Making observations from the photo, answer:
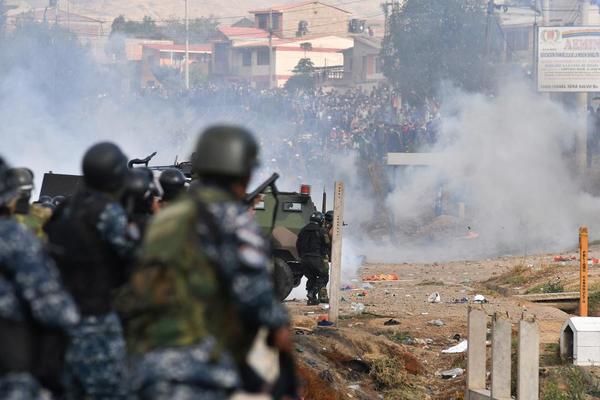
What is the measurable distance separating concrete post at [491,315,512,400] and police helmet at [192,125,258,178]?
6.26 m

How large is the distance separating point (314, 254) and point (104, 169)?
1202cm

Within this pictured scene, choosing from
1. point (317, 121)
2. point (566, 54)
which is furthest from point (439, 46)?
point (566, 54)

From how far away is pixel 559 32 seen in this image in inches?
1539

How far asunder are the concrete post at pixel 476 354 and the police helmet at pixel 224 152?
6.79 meters

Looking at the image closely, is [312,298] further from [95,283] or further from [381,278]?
[95,283]

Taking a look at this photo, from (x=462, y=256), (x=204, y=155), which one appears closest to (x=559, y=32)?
(x=462, y=256)

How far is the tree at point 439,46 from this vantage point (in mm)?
47156

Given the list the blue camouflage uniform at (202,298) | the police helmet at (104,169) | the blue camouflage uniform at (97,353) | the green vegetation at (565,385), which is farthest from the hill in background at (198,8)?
the blue camouflage uniform at (202,298)

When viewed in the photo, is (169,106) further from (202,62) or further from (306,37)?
(306,37)

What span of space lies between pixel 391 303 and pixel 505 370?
8.31 meters

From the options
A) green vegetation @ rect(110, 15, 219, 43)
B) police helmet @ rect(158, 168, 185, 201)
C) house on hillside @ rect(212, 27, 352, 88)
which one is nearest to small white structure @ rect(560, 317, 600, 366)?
police helmet @ rect(158, 168, 185, 201)

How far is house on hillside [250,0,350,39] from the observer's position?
7812 centimetres

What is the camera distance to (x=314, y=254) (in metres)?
17.2

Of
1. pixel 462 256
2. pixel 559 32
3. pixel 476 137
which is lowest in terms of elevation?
pixel 462 256
